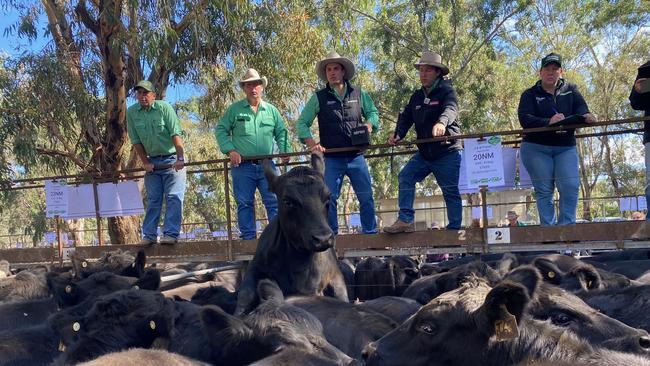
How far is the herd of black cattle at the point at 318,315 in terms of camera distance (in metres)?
3.66

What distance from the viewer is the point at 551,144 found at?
309 inches

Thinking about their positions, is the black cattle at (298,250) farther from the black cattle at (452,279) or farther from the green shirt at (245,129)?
the green shirt at (245,129)

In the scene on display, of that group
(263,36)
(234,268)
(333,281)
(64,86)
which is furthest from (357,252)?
(64,86)

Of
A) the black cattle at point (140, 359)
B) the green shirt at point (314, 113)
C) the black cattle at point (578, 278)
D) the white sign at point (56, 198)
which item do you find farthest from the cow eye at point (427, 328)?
the white sign at point (56, 198)

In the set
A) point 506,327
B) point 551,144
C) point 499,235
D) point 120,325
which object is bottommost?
point 120,325

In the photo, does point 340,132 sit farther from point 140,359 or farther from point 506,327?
point 506,327

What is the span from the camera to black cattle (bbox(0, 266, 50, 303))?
8.73 m

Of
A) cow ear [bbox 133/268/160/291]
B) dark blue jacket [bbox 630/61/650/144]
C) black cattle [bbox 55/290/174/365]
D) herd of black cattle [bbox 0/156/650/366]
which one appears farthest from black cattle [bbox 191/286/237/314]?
dark blue jacket [bbox 630/61/650/144]

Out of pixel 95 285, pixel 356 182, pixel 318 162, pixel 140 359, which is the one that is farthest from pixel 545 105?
pixel 140 359

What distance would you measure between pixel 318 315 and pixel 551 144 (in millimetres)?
3995

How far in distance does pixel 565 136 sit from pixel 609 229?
1.25 metres

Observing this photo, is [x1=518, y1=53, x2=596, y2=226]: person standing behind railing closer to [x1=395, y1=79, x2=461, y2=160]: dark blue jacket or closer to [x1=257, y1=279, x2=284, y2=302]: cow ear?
[x1=395, y1=79, x2=461, y2=160]: dark blue jacket

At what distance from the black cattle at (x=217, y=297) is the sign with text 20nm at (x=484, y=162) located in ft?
10.3

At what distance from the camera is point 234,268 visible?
10.2m
